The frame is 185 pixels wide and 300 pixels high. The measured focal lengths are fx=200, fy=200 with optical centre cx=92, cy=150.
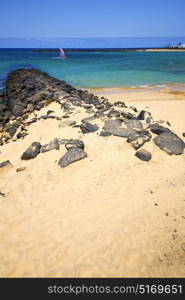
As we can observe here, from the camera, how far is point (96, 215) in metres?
5.06

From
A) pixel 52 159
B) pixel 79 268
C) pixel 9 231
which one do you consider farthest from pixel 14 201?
pixel 79 268

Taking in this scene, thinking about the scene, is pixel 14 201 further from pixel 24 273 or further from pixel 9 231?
pixel 24 273

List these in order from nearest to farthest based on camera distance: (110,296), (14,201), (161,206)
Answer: (110,296) → (161,206) → (14,201)

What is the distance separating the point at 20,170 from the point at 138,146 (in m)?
4.29

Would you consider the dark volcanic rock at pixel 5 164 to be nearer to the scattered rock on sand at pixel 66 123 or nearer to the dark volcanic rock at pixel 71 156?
the dark volcanic rock at pixel 71 156

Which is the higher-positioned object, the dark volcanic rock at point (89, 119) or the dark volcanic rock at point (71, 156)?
the dark volcanic rock at point (89, 119)

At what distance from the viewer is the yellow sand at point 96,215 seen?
404 cm

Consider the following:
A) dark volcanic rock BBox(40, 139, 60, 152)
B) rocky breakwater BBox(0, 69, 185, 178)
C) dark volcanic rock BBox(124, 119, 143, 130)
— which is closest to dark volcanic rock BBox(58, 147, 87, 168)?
rocky breakwater BBox(0, 69, 185, 178)

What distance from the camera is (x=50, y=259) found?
4.16m

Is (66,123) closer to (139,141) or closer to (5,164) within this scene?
(5,164)

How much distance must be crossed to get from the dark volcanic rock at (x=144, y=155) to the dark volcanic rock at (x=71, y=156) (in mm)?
1854

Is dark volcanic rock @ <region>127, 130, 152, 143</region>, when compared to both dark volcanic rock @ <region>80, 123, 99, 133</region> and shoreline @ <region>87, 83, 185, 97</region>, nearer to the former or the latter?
A: dark volcanic rock @ <region>80, 123, 99, 133</region>

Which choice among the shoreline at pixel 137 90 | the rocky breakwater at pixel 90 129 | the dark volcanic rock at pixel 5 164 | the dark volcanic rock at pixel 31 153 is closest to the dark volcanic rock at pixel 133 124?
the rocky breakwater at pixel 90 129

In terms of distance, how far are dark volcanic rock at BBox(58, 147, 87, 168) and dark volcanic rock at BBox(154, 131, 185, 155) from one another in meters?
Result: 2.85
